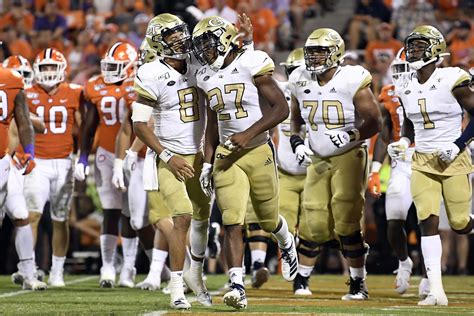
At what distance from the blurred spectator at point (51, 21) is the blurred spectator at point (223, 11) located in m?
2.11

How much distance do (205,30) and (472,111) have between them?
6.32 ft

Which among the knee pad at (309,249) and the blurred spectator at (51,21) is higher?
the blurred spectator at (51,21)

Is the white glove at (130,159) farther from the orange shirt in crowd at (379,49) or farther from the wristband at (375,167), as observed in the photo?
the orange shirt in crowd at (379,49)

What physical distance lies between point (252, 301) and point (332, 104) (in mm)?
1480

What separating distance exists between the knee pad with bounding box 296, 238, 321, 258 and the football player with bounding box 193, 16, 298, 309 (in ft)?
4.93

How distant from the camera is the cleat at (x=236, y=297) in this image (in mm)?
6836

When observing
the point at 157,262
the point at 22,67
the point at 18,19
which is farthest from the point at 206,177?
the point at 18,19

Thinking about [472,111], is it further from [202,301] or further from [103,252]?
[103,252]

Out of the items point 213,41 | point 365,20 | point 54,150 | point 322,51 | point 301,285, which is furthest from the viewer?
point 365,20

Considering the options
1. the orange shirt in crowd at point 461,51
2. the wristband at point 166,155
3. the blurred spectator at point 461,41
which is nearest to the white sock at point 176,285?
the wristband at point 166,155

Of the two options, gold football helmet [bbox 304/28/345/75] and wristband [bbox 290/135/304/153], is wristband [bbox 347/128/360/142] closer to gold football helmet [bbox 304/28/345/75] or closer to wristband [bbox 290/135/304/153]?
wristband [bbox 290/135/304/153]

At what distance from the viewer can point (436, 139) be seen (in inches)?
315

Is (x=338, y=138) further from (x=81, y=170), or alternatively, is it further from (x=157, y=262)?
(x=81, y=170)

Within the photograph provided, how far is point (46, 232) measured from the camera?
12227 millimetres
